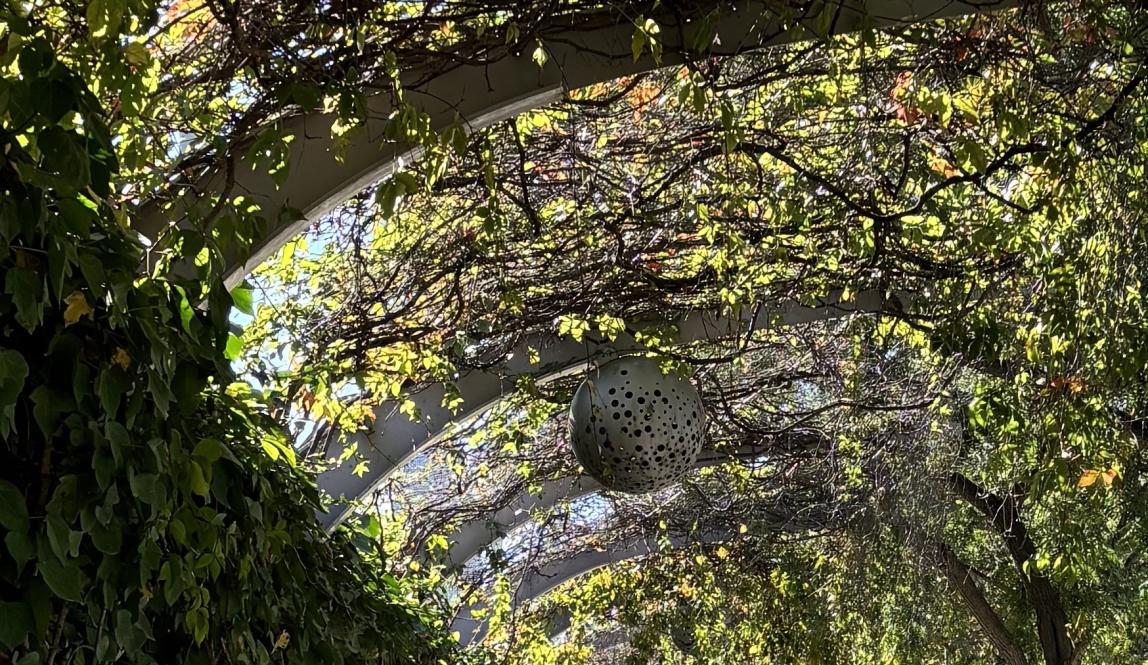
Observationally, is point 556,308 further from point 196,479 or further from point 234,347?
point 196,479

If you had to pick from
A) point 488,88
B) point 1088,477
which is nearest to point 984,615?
point 1088,477

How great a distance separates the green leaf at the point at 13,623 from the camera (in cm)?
114

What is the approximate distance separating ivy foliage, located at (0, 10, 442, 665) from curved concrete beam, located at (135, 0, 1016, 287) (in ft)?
4.05

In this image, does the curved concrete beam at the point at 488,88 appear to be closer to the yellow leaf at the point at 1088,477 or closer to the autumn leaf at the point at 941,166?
the autumn leaf at the point at 941,166

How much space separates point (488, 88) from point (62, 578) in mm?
1815

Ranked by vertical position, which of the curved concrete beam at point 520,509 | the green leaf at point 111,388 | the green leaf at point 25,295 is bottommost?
the curved concrete beam at point 520,509

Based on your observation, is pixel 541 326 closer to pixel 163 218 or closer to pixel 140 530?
pixel 163 218

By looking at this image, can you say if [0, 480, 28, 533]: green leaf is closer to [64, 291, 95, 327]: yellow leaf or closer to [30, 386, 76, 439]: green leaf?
[30, 386, 76, 439]: green leaf

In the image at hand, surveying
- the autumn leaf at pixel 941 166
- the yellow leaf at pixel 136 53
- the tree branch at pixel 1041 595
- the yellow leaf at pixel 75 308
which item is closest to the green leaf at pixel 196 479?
the yellow leaf at pixel 75 308

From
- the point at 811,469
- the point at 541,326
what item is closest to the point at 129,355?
the point at 541,326

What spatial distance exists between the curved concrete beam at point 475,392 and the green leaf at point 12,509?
3599mm

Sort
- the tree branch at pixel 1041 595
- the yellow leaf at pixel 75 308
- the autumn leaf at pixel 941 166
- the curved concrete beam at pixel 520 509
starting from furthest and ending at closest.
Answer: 1. the tree branch at pixel 1041 595
2. the curved concrete beam at pixel 520 509
3. the autumn leaf at pixel 941 166
4. the yellow leaf at pixel 75 308

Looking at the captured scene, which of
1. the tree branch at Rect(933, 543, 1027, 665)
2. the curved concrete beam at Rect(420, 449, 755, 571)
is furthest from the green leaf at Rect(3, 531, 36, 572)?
the tree branch at Rect(933, 543, 1027, 665)

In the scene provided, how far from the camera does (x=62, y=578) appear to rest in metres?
1.17
